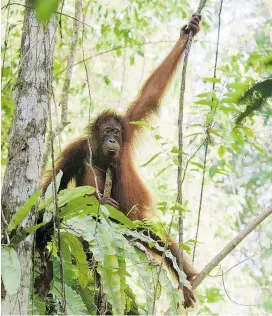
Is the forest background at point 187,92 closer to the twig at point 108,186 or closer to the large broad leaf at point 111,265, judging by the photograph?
the twig at point 108,186

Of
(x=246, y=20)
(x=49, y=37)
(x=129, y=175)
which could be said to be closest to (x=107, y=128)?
(x=129, y=175)

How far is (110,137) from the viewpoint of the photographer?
4238 millimetres

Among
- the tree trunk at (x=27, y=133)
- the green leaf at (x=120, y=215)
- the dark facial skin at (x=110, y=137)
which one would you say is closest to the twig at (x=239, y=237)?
the green leaf at (x=120, y=215)

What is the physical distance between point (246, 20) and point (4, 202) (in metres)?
7.62

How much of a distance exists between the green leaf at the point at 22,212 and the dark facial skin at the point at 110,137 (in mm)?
2043

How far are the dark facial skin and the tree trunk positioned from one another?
1.76 metres

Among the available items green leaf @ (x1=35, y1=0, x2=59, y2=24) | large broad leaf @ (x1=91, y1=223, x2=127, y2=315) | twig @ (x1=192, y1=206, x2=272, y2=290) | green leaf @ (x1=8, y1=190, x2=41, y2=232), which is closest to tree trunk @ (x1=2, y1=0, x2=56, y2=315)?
green leaf @ (x1=8, y1=190, x2=41, y2=232)

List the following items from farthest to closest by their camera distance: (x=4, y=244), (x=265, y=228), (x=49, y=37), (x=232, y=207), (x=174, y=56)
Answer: (x=265, y=228) < (x=232, y=207) < (x=174, y=56) < (x=49, y=37) < (x=4, y=244)

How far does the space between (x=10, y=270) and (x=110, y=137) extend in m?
2.31

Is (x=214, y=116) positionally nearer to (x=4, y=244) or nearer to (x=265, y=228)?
(x=4, y=244)

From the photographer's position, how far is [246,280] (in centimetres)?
838

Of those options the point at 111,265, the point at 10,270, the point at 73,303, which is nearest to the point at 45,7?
the point at 10,270

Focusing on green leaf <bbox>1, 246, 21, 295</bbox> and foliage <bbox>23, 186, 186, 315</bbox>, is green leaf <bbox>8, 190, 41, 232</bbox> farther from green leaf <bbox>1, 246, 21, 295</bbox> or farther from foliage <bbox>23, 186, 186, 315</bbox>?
foliage <bbox>23, 186, 186, 315</bbox>

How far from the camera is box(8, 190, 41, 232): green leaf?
210 centimetres
